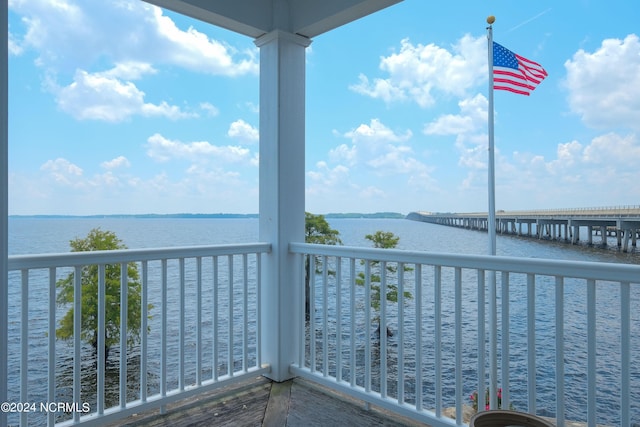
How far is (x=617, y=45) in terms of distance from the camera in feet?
15.0

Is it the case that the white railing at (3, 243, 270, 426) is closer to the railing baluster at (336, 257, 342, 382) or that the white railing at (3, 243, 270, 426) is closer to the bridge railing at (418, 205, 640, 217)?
the railing baluster at (336, 257, 342, 382)

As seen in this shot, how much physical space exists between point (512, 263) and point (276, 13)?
2.12 meters

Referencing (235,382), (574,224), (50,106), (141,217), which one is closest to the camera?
(235,382)

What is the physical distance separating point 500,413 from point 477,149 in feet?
28.6

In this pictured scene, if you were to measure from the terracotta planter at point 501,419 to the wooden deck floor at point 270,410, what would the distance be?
0.65 m

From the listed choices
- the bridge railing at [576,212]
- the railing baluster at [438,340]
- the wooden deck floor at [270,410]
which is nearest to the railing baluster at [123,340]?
the wooden deck floor at [270,410]

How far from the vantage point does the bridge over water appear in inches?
105

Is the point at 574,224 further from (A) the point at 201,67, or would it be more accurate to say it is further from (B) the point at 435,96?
(A) the point at 201,67

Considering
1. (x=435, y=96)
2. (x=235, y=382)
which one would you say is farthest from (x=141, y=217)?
(x=435, y=96)

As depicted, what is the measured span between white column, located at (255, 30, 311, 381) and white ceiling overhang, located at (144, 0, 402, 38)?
3.6 inches

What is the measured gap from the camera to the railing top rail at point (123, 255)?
5.44 feet

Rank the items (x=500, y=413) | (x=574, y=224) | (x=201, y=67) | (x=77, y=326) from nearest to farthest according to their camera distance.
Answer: (x=500, y=413) < (x=77, y=326) < (x=574, y=224) < (x=201, y=67)

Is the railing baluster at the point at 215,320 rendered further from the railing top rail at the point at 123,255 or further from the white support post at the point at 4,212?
the white support post at the point at 4,212

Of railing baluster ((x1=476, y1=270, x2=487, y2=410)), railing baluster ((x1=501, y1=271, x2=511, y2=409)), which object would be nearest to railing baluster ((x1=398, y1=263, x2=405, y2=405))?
railing baluster ((x1=476, y1=270, x2=487, y2=410))
